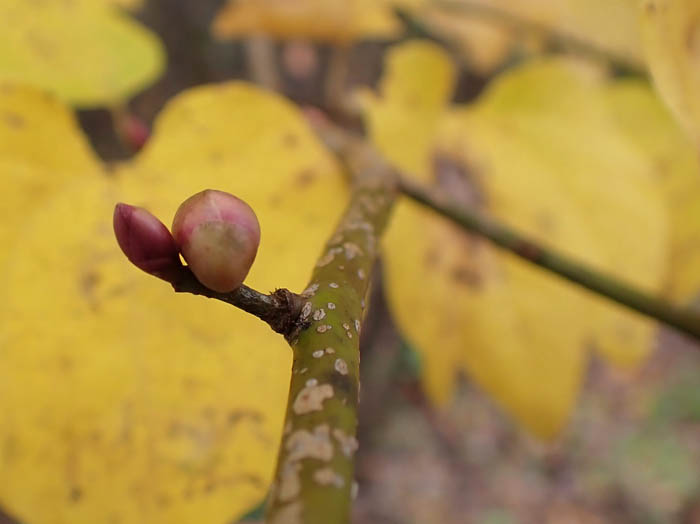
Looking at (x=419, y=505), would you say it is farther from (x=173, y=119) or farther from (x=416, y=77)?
(x=173, y=119)

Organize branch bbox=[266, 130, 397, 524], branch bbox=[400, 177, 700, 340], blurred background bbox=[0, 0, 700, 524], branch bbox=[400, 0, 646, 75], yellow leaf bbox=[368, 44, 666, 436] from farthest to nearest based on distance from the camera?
1. blurred background bbox=[0, 0, 700, 524]
2. branch bbox=[400, 0, 646, 75]
3. yellow leaf bbox=[368, 44, 666, 436]
4. branch bbox=[400, 177, 700, 340]
5. branch bbox=[266, 130, 397, 524]

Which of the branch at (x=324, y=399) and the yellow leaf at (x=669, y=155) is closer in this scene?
the branch at (x=324, y=399)

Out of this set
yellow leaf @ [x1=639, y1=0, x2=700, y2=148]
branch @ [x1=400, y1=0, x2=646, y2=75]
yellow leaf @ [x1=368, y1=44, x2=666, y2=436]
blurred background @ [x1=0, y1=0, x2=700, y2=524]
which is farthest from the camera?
blurred background @ [x1=0, y1=0, x2=700, y2=524]

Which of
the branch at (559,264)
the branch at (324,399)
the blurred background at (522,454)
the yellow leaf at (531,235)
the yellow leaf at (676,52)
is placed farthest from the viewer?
the blurred background at (522,454)

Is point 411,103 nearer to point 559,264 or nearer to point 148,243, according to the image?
point 559,264

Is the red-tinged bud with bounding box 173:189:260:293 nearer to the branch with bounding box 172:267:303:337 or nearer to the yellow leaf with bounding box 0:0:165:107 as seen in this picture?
the branch with bounding box 172:267:303:337

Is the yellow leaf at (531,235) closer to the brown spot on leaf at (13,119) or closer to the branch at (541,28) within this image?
the branch at (541,28)

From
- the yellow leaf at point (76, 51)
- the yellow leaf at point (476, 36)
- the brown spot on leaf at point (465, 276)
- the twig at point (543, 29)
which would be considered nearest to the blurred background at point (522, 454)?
the yellow leaf at point (476, 36)

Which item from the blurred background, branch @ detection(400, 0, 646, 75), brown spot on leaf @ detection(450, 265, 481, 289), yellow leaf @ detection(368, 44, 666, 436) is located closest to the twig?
branch @ detection(400, 0, 646, 75)

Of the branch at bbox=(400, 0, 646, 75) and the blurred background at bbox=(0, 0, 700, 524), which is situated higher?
the branch at bbox=(400, 0, 646, 75)
